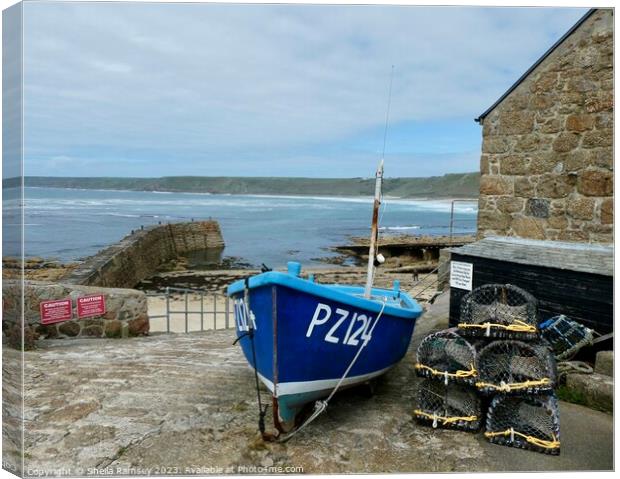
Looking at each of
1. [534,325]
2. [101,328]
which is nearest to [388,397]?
[534,325]

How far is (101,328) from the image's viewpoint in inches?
351

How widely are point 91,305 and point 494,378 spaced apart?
21.5 ft

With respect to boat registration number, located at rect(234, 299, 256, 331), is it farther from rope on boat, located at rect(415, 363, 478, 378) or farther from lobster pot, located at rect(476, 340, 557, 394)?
lobster pot, located at rect(476, 340, 557, 394)

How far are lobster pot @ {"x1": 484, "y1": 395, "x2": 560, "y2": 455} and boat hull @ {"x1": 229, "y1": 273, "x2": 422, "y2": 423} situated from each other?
1237 millimetres

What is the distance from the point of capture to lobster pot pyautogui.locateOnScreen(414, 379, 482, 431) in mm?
Answer: 4836

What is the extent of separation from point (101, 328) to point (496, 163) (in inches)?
267

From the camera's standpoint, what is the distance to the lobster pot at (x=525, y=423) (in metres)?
4.47

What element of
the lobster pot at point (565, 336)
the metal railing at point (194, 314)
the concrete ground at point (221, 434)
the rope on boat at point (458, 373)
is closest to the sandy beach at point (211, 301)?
the metal railing at point (194, 314)

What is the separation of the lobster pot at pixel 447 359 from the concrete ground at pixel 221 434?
0.50 metres

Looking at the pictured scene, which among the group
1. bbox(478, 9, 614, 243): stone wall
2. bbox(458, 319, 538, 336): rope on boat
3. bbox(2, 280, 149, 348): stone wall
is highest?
bbox(478, 9, 614, 243): stone wall

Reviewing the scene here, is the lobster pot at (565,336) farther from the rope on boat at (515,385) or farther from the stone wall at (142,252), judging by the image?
the stone wall at (142,252)

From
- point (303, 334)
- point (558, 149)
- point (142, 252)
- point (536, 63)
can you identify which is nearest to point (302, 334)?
point (303, 334)

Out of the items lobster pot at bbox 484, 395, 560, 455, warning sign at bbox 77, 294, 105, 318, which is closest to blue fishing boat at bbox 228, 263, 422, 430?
lobster pot at bbox 484, 395, 560, 455

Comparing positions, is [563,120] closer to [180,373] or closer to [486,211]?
[486,211]
